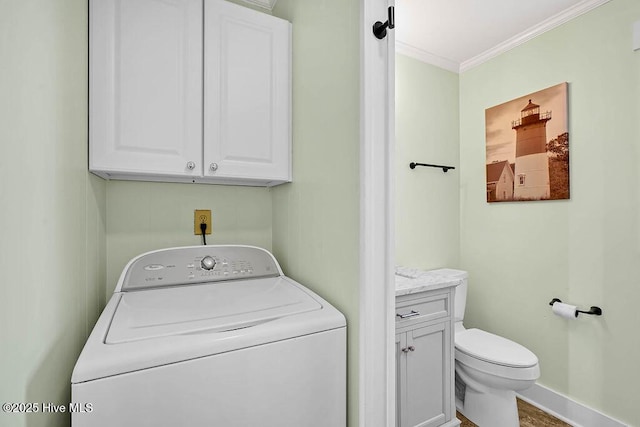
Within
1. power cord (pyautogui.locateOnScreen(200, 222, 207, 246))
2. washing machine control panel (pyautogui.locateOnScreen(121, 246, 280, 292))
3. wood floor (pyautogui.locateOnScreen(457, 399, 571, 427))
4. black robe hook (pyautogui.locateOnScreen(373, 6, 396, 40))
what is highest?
black robe hook (pyautogui.locateOnScreen(373, 6, 396, 40))

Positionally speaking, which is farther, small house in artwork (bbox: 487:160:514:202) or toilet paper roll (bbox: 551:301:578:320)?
small house in artwork (bbox: 487:160:514:202)

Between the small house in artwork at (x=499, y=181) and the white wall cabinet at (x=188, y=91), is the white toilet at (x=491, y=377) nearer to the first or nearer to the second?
the small house in artwork at (x=499, y=181)

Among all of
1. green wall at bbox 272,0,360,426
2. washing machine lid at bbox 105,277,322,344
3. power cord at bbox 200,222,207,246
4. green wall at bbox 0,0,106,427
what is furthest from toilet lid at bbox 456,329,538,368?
green wall at bbox 0,0,106,427

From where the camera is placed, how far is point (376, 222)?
3.20ft

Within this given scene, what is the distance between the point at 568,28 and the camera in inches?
74.0

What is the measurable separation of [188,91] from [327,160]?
2.31 feet

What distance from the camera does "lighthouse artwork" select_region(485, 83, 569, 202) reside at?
1.90 m

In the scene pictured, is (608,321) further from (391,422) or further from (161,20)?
(161,20)

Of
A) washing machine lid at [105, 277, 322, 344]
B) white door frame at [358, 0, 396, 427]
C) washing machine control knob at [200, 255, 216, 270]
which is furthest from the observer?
washing machine control knob at [200, 255, 216, 270]

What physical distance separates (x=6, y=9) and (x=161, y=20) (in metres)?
0.84

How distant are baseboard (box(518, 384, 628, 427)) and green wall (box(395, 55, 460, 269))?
1.01 meters

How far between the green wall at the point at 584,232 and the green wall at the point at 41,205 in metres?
2.54

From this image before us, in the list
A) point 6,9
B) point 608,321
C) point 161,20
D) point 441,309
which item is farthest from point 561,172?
point 6,9

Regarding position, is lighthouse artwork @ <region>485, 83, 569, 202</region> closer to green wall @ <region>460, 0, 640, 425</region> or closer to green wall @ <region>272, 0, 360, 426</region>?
green wall @ <region>460, 0, 640, 425</region>
